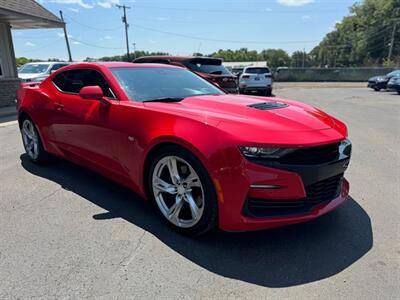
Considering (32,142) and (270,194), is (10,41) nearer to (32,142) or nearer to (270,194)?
(32,142)

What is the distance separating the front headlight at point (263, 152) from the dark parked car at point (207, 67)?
326 inches

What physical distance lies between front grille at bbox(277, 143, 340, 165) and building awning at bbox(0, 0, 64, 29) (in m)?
11.4

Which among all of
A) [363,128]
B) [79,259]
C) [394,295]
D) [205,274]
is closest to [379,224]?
[394,295]

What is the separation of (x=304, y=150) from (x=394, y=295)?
114cm

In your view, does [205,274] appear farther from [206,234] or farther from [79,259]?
[79,259]

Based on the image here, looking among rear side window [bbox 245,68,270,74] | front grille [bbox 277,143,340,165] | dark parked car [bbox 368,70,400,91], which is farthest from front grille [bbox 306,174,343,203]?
dark parked car [bbox 368,70,400,91]

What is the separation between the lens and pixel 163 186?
3.05 m

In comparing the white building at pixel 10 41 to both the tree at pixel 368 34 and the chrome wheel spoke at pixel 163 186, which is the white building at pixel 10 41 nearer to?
the chrome wheel spoke at pixel 163 186

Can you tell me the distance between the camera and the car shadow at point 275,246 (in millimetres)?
2455

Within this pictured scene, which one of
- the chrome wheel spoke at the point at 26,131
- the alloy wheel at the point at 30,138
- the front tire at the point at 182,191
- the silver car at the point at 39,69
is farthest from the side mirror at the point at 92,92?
the silver car at the point at 39,69

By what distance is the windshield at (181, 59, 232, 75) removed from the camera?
35.1ft

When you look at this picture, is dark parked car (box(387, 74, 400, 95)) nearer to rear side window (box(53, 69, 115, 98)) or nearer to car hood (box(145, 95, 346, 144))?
car hood (box(145, 95, 346, 144))

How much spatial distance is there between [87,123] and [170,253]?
1.81 m

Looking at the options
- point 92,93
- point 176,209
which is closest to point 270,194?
point 176,209
